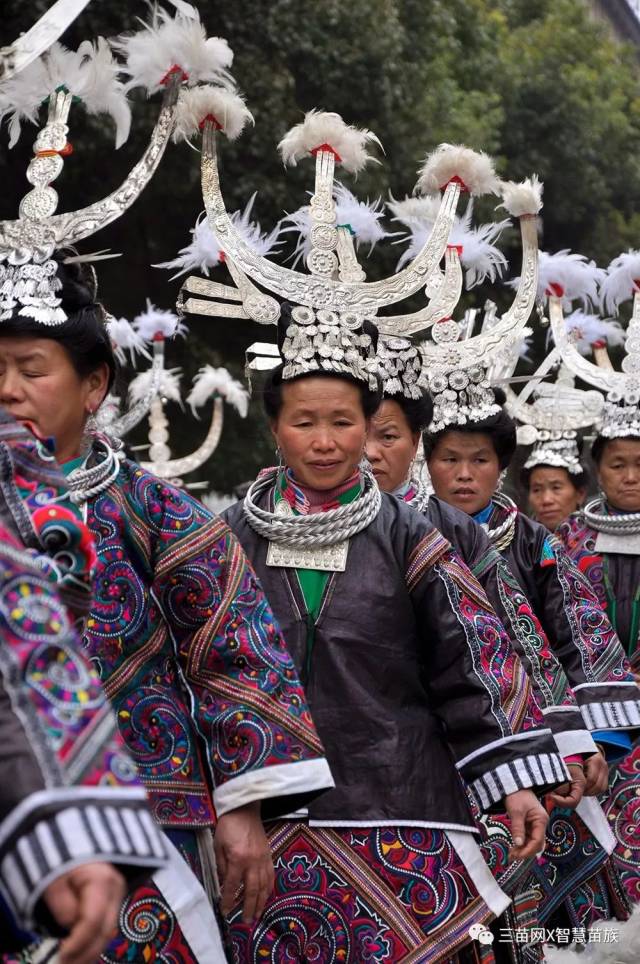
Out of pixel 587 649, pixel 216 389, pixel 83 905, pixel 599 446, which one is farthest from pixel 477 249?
pixel 216 389

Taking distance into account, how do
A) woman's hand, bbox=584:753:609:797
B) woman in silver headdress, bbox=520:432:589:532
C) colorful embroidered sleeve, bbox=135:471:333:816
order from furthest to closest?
woman in silver headdress, bbox=520:432:589:532
woman's hand, bbox=584:753:609:797
colorful embroidered sleeve, bbox=135:471:333:816

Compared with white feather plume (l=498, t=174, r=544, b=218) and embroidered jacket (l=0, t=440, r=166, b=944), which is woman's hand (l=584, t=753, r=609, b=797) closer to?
white feather plume (l=498, t=174, r=544, b=218)

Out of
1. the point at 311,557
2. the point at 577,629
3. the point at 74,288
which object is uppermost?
the point at 74,288

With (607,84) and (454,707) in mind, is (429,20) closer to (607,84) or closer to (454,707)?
(607,84)

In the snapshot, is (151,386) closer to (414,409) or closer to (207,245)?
(414,409)

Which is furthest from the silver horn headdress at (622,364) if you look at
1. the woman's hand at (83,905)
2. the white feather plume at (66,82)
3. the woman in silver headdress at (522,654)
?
the woman's hand at (83,905)

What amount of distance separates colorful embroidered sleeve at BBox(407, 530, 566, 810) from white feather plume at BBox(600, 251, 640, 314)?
13.4 ft

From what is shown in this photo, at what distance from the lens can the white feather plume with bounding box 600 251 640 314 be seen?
8500 mm

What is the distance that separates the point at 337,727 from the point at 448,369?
2728 mm

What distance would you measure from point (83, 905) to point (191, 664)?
5.02 ft

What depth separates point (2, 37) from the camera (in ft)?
47.1

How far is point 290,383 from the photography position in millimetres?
5031

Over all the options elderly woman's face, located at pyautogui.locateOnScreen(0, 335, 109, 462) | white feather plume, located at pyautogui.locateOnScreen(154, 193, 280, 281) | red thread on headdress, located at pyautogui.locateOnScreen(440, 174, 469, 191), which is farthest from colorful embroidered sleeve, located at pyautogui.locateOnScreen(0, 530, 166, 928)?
red thread on headdress, located at pyautogui.locateOnScreen(440, 174, 469, 191)

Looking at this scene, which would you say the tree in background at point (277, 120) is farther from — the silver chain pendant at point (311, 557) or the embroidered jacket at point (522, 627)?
the silver chain pendant at point (311, 557)
